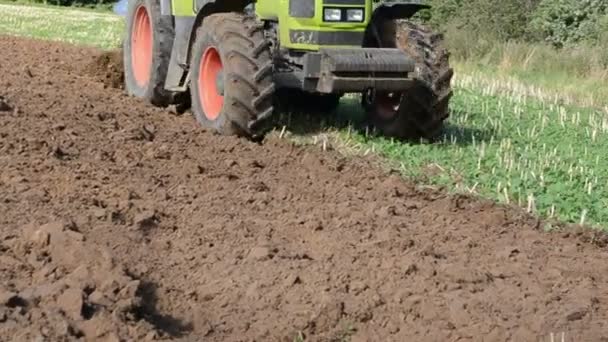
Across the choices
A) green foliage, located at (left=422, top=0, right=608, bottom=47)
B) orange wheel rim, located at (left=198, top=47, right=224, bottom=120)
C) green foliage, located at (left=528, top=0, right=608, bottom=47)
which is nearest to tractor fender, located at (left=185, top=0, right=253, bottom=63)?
orange wheel rim, located at (left=198, top=47, right=224, bottom=120)

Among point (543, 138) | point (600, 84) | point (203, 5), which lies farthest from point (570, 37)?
point (203, 5)

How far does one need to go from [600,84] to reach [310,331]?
46.6 feet

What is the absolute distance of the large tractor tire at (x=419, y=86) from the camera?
31.8 feet

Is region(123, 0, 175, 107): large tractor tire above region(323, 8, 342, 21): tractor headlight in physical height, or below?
below

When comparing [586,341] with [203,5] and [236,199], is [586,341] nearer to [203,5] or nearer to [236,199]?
[236,199]

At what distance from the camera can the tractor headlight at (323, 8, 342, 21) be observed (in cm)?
941

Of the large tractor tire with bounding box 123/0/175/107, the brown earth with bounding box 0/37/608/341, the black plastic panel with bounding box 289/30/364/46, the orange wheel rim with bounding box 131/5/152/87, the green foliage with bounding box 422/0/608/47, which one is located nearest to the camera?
the brown earth with bounding box 0/37/608/341

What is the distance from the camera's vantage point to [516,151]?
9922 millimetres

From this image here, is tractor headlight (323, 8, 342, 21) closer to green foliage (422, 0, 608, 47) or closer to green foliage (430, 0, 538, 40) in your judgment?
green foliage (422, 0, 608, 47)

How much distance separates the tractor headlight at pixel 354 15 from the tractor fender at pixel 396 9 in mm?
387

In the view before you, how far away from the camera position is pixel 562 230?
291 inches

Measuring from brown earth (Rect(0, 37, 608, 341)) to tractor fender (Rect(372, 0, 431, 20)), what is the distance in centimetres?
182

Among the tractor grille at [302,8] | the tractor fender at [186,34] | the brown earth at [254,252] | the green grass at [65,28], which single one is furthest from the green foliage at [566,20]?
the brown earth at [254,252]

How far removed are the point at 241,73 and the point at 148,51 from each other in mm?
3252
